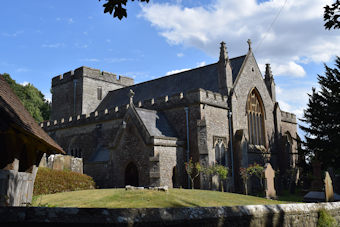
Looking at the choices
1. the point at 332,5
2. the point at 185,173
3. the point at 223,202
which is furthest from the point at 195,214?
the point at 185,173

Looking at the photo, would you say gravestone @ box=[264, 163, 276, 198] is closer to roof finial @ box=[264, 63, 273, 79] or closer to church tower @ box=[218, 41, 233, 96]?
church tower @ box=[218, 41, 233, 96]

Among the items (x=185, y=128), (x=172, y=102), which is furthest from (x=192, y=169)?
(x=172, y=102)

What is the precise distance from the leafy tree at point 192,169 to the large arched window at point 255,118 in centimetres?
688

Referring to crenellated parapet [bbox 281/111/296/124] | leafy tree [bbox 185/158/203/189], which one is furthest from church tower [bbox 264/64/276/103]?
→ leafy tree [bbox 185/158/203/189]

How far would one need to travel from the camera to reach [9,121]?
589 cm

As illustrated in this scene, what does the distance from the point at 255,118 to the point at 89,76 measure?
61.6 feet

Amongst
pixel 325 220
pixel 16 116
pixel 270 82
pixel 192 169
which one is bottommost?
pixel 325 220

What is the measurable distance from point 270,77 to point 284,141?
5931mm

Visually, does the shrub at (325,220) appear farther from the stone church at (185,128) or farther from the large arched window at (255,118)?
the large arched window at (255,118)

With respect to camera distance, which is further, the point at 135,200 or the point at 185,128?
the point at 185,128

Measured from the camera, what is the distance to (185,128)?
76.8 feet

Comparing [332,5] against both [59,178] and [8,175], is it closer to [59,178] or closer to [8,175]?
[8,175]

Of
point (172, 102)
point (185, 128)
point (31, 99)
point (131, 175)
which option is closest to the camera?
point (131, 175)

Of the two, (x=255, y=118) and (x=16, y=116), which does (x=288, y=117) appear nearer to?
(x=255, y=118)
